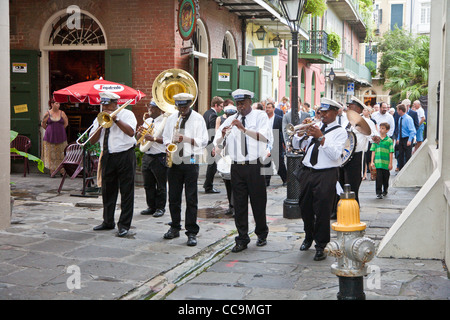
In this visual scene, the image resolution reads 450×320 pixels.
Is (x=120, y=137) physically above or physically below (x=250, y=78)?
below

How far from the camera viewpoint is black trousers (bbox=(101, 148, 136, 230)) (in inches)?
304

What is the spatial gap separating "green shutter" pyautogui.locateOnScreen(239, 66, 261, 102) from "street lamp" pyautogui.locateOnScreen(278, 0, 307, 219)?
725 centimetres

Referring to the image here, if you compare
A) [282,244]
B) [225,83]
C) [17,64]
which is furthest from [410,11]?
[282,244]

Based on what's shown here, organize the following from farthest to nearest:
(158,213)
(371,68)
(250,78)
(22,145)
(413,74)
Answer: (371,68), (413,74), (250,78), (22,145), (158,213)

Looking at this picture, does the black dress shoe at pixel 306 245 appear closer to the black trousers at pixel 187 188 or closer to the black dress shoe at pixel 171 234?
the black trousers at pixel 187 188

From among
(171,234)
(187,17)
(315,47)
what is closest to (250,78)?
(187,17)

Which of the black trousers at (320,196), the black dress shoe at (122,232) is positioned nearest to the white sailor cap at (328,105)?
the black trousers at (320,196)

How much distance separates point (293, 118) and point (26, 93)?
7804mm

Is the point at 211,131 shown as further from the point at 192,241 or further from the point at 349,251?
the point at 349,251

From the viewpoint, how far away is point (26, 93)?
1438cm
